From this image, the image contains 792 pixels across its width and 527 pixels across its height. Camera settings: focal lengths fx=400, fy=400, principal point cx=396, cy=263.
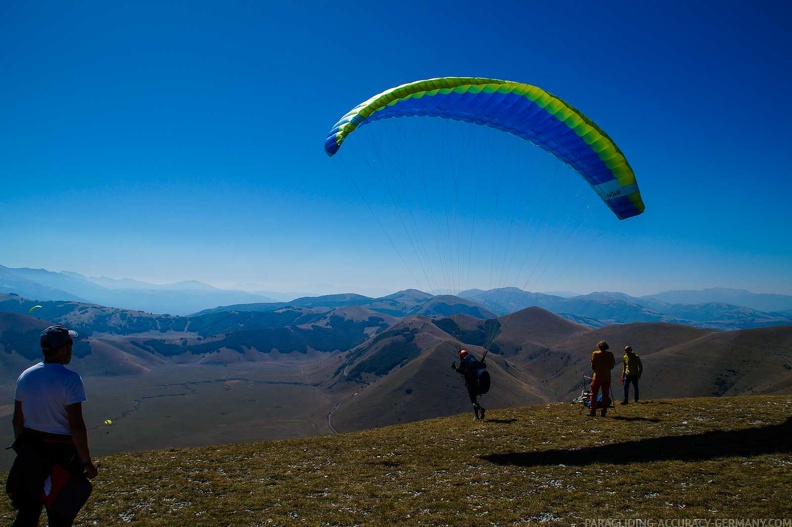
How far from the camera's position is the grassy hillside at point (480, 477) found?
29.3ft

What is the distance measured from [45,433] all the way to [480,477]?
9.78m

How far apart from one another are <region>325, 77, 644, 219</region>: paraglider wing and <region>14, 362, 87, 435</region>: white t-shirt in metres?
13.6

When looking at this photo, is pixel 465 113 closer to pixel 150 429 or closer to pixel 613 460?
pixel 613 460

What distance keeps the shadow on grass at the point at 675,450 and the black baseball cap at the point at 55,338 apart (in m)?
11.4

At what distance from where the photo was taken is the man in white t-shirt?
215 inches

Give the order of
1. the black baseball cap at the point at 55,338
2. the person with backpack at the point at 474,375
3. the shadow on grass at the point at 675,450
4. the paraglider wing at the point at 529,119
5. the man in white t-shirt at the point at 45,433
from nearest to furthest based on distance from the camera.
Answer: the man in white t-shirt at the point at 45,433 → the black baseball cap at the point at 55,338 → the shadow on grass at the point at 675,450 → the person with backpack at the point at 474,375 → the paraglider wing at the point at 529,119

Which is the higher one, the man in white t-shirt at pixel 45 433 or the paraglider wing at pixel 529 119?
the paraglider wing at pixel 529 119

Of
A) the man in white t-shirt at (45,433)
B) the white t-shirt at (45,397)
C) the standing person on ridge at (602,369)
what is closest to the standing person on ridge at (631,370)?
the standing person on ridge at (602,369)

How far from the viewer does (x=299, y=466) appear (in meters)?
13.2

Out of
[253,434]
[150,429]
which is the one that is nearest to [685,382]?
[253,434]

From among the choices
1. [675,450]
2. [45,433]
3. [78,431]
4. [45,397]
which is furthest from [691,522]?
[45,397]

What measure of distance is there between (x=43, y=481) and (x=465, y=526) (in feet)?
24.2

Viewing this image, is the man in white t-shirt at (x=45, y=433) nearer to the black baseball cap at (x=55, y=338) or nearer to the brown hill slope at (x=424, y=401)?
the black baseball cap at (x=55, y=338)

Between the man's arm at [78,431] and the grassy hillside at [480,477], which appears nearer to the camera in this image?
the man's arm at [78,431]
